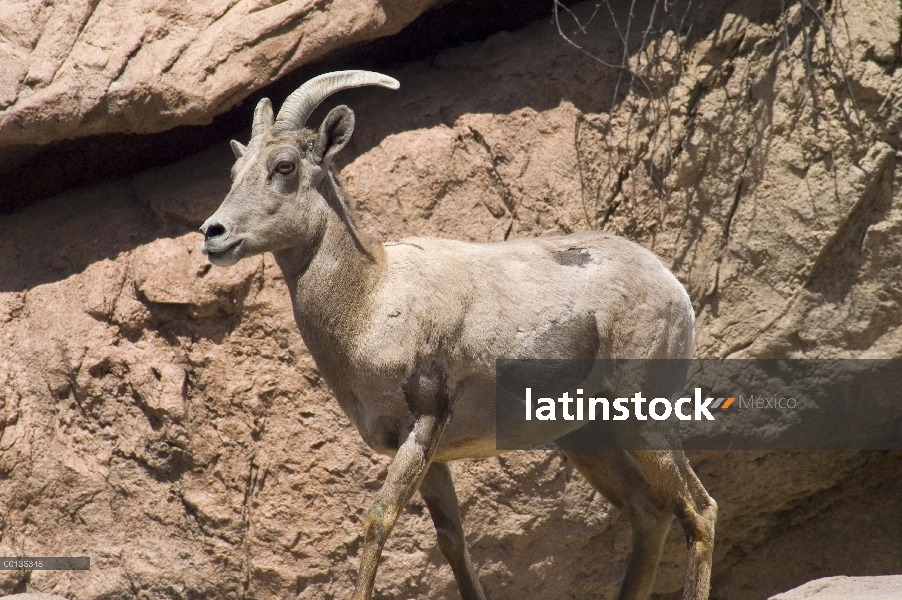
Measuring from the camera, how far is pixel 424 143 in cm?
645

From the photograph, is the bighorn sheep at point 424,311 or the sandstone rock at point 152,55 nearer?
the bighorn sheep at point 424,311

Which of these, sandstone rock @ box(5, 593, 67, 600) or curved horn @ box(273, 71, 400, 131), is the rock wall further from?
curved horn @ box(273, 71, 400, 131)

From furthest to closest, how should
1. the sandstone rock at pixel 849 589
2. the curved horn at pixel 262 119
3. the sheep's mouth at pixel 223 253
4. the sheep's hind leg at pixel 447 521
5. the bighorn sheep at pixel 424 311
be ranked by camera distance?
1. the sheep's hind leg at pixel 447 521
2. the curved horn at pixel 262 119
3. the sandstone rock at pixel 849 589
4. the bighorn sheep at pixel 424 311
5. the sheep's mouth at pixel 223 253

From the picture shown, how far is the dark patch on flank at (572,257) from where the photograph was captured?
523 centimetres

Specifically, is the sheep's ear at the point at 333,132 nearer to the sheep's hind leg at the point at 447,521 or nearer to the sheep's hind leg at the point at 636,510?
the sheep's hind leg at the point at 447,521

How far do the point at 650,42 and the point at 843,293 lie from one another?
2.07 m

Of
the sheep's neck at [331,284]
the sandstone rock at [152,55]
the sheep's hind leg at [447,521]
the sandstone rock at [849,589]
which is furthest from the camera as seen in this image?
the sandstone rock at [152,55]

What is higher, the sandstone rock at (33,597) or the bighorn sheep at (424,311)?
the bighorn sheep at (424,311)

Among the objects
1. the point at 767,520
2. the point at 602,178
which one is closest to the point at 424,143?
the point at 602,178

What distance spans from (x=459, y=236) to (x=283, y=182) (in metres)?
1.89

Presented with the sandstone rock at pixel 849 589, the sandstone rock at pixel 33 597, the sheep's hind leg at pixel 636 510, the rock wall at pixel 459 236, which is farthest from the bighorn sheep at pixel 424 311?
the sandstone rock at pixel 33 597

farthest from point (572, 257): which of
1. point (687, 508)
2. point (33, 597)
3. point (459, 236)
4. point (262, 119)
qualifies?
point (33, 597)

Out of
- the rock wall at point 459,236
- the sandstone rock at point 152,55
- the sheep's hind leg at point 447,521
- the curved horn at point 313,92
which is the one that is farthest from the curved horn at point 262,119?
the sheep's hind leg at point 447,521

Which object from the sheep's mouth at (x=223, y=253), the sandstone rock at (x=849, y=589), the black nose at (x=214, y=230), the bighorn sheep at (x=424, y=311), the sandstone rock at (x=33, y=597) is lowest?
the sandstone rock at (x=33, y=597)
